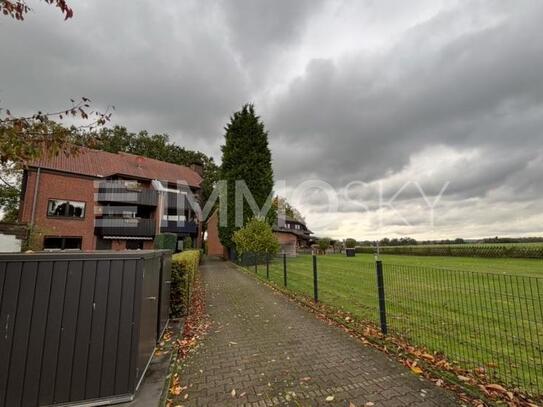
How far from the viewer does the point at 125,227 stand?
2527 cm

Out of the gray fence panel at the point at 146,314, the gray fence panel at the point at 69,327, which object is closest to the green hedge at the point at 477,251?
the gray fence panel at the point at 146,314

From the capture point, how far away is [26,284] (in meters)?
2.86

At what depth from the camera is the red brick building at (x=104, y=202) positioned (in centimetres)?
2045

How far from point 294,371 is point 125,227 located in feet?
84.0

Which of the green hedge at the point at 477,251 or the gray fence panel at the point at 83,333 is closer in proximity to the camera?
the gray fence panel at the point at 83,333

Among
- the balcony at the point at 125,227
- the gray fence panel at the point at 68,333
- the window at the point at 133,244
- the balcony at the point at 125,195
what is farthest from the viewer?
the window at the point at 133,244

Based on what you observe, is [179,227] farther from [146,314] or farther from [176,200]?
[146,314]

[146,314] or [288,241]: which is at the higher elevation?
[288,241]

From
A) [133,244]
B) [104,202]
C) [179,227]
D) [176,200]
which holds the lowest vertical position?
[133,244]

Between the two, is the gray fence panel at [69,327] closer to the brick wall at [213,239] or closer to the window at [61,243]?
the window at [61,243]

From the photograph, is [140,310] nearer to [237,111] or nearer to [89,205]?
[89,205]

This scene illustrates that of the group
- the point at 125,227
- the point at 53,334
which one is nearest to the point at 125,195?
the point at 125,227

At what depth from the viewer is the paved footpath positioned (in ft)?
10.6

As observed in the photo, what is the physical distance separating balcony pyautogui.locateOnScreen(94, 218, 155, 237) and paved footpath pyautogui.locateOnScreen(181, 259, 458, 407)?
73.9ft
